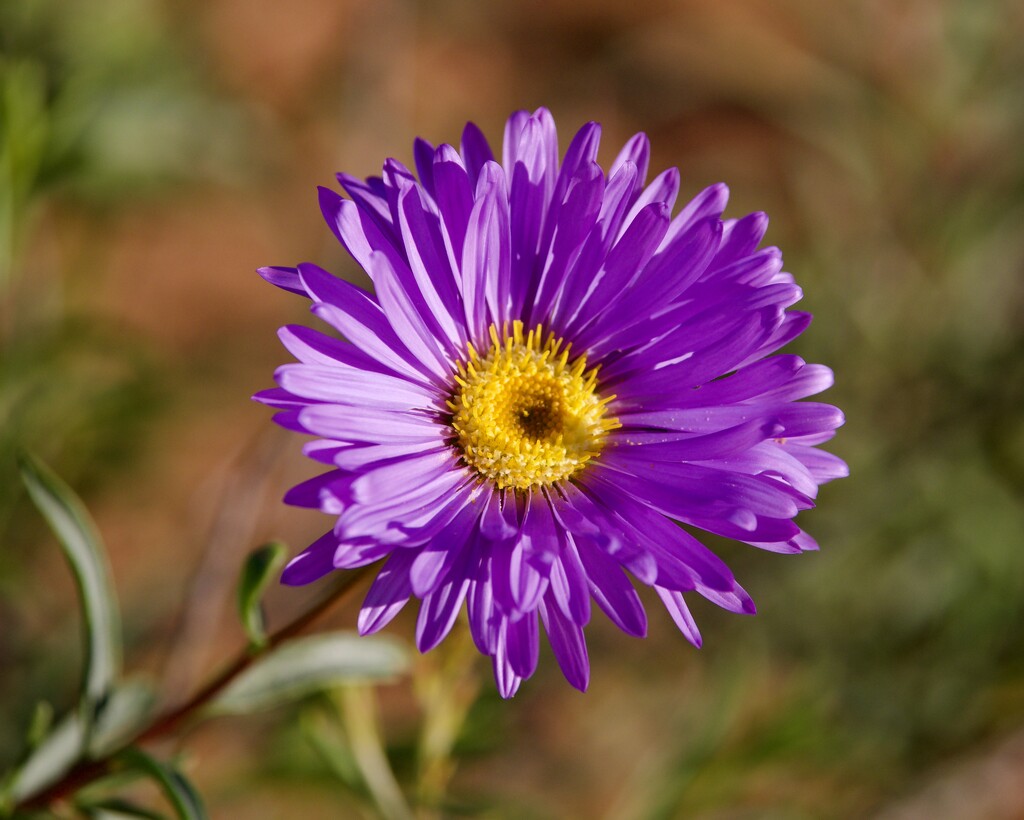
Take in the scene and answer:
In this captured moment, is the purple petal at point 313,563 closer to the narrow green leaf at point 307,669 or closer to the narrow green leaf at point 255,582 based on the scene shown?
the narrow green leaf at point 255,582

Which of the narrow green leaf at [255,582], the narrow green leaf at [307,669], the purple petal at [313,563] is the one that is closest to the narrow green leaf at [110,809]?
the narrow green leaf at [307,669]

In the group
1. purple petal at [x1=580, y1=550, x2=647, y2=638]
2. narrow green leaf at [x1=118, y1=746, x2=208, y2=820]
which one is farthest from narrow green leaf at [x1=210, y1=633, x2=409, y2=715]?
purple petal at [x1=580, y1=550, x2=647, y2=638]

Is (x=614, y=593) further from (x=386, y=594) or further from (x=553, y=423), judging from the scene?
(x=553, y=423)

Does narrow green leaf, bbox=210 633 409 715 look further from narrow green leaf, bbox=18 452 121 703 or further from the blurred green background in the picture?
the blurred green background

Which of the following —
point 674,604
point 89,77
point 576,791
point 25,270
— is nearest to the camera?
point 674,604

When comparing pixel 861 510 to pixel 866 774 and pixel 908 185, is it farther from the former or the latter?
pixel 908 185

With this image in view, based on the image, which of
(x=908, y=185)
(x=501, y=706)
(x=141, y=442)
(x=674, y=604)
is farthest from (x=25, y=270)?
(x=908, y=185)

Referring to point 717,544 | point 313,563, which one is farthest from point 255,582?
point 717,544
